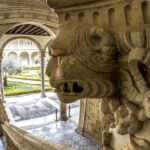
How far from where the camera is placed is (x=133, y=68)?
39.7 inches

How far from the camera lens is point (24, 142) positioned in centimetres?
195

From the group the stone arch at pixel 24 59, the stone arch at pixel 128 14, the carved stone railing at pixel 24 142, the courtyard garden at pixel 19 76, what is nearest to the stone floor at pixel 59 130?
the carved stone railing at pixel 24 142

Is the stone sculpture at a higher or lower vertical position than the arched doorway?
lower

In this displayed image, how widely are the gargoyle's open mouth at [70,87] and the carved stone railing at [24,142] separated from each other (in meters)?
0.71

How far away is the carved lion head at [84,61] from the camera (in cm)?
106

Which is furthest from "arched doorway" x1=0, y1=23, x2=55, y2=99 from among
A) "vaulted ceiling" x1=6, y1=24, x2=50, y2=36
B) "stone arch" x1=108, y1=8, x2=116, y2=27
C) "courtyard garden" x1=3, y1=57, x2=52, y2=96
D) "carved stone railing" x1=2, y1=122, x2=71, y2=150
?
"stone arch" x1=108, y1=8, x2=116, y2=27

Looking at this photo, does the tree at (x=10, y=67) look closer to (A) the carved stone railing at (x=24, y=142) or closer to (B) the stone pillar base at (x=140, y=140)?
(A) the carved stone railing at (x=24, y=142)

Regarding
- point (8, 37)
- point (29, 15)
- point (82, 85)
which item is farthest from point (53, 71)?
point (8, 37)

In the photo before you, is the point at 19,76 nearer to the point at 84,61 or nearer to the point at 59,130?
the point at 59,130

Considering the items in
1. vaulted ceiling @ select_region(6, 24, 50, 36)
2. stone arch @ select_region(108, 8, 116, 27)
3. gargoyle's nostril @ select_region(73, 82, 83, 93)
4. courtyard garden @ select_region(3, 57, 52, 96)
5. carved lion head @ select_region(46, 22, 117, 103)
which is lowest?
courtyard garden @ select_region(3, 57, 52, 96)

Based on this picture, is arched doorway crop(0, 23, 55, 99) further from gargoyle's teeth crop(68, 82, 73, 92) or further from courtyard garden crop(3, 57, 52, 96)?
gargoyle's teeth crop(68, 82, 73, 92)

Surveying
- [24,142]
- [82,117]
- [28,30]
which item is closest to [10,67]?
[28,30]

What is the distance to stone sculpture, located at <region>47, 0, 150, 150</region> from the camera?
1.00 metres

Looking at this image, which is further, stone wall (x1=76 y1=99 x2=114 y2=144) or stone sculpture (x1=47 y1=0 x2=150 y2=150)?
stone wall (x1=76 y1=99 x2=114 y2=144)
